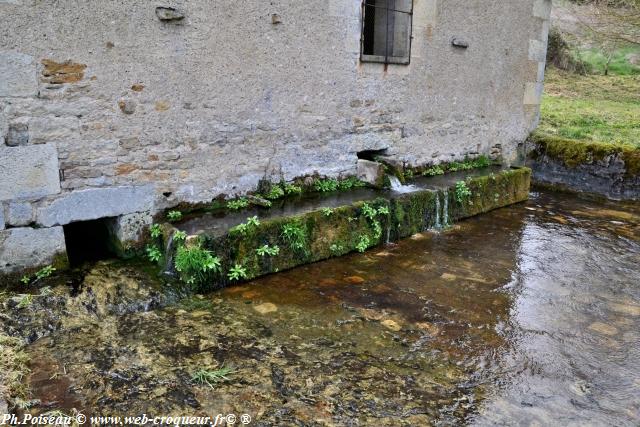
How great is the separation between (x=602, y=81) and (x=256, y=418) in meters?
14.6

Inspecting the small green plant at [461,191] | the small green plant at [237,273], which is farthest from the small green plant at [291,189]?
the small green plant at [461,191]

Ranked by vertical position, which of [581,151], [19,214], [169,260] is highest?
[581,151]

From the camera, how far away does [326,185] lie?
5832mm

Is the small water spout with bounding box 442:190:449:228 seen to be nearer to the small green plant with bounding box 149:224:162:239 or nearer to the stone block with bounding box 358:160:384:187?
the stone block with bounding box 358:160:384:187

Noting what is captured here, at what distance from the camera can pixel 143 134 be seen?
439cm

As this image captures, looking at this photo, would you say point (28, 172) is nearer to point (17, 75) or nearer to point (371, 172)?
point (17, 75)

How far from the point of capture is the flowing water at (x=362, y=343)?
112 inches

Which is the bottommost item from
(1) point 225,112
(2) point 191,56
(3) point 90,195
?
(3) point 90,195

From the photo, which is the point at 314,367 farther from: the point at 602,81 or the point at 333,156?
the point at 602,81

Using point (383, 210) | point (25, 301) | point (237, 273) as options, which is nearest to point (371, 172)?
point (383, 210)

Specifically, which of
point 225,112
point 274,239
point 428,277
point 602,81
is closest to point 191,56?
point 225,112

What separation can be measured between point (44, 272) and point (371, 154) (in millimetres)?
3868

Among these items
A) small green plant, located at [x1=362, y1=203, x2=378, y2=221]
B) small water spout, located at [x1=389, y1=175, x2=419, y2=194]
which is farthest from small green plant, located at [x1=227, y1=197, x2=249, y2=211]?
small water spout, located at [x1=389, y1=175, x2=419, y2=194]

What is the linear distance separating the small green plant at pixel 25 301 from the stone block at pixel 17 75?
1.42 m
